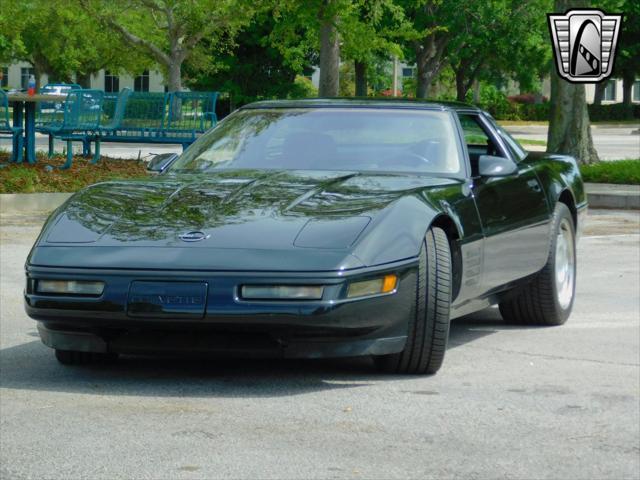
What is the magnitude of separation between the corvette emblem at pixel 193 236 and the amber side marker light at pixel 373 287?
2.25 ft

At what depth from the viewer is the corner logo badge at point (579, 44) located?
22094 millimetres

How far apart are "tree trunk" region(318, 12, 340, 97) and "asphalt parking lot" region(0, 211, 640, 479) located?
1355cm

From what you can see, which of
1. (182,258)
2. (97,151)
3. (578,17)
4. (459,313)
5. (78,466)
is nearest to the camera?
(78,466)

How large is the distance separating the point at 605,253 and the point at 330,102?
534 centimetres

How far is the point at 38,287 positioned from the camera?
18.9 ft

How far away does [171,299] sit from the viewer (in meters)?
5.54

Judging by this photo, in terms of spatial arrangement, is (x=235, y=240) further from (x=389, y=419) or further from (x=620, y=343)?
(x=620, y=343)

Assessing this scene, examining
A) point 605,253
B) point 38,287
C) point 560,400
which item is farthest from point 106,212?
point 605,253

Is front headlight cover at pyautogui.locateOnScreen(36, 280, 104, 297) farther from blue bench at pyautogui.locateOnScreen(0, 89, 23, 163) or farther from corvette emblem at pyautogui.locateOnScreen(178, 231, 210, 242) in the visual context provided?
blue bench at pyautogui.locateOnScreen(0, 89, 23, 163)

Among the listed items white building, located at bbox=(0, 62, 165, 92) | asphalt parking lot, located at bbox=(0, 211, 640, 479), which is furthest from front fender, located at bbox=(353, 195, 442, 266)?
white building, located at bbox=(0, 62, 165, 92)

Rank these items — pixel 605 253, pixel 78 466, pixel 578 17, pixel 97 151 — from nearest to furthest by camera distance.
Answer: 1. pixel 78 466
2. pixel 605 253
3. pixel 97 151
4. pixel 578 17

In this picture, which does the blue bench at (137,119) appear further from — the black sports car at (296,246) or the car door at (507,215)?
the black sports car at (296,246)

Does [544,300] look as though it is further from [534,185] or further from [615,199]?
[615,199]

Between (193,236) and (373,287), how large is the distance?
814mm
